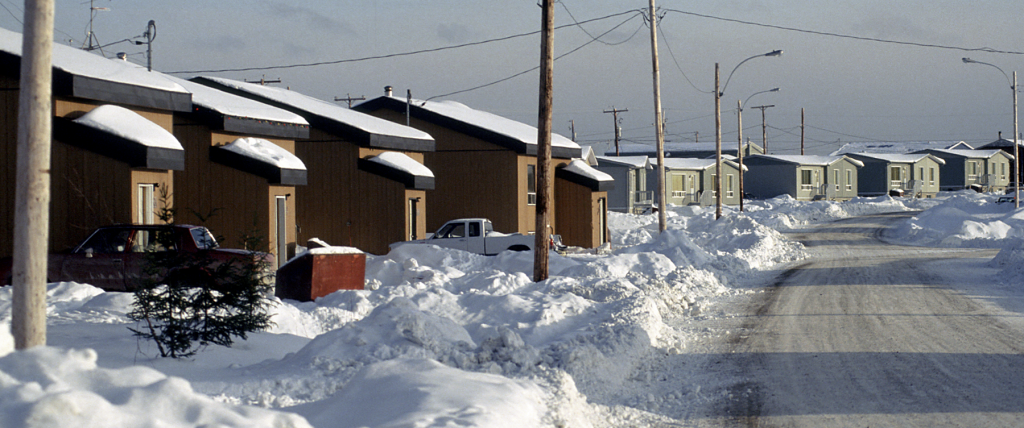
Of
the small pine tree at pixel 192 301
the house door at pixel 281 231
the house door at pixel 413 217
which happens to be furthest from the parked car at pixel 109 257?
the house door at pixel 413 217

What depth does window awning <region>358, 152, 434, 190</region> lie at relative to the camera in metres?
25.2

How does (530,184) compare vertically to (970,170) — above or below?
below

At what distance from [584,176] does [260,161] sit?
14155mm

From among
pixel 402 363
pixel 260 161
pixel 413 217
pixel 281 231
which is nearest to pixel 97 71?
pixel 260 161

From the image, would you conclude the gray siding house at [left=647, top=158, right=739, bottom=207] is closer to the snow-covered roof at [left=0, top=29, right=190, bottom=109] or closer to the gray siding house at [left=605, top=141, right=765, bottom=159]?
the gray siding house at [left=605, top=141, right=765, bottom=159]

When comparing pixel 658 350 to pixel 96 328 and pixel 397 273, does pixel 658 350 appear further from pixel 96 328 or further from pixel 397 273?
pixel 397 273

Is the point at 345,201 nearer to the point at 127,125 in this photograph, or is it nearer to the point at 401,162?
the point at 401,162

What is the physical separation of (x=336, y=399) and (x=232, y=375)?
1592 mm

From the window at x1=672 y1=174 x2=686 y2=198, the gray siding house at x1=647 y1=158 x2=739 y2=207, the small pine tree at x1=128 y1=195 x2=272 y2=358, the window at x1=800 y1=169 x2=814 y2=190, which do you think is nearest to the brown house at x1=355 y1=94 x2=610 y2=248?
the small pine tree at x1=128 y1=195 x2=272 y2=358

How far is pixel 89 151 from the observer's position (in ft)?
54.2

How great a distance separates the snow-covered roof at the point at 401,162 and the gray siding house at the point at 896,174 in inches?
2527

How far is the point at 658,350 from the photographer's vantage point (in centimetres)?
1066

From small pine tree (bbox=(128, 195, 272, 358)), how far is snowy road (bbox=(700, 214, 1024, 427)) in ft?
16.9

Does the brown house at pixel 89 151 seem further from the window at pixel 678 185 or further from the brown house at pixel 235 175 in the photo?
the window at pixel 678 185
